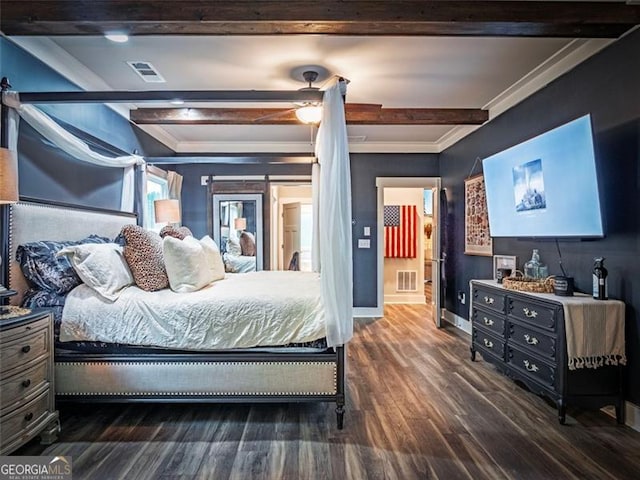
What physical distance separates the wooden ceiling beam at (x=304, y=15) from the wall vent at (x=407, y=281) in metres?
5.12

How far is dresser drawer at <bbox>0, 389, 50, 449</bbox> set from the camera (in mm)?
1818

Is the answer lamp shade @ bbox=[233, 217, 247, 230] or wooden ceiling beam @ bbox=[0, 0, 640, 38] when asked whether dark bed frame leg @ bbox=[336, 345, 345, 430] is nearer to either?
wooden ceiling beam @ bbox=[0, 0, 640, 38]

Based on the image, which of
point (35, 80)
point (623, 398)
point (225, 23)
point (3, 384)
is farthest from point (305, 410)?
point (35, 80)

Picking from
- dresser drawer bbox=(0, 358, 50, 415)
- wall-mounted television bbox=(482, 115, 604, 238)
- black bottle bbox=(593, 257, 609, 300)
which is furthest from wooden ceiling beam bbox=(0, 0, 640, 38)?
dresser drawer bbox=(0, 358, 50, 415)

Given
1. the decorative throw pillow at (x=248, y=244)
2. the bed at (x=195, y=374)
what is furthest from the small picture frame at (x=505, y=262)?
the decorative throw pillow at (x=248, y=244)

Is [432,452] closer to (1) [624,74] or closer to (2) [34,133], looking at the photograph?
(1) [624,74]

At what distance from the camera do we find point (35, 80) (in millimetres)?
2670

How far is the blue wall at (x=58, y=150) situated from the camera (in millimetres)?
2547

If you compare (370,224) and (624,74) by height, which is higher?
(624,74)

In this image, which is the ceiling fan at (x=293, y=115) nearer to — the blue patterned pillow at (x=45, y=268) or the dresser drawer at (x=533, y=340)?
the blue patterned pillow at (x=45, y=268)

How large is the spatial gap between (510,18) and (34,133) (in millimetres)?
3280

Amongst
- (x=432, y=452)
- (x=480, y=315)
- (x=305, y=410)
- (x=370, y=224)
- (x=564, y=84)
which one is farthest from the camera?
(x=370, y=224)

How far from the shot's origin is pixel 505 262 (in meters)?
3.83

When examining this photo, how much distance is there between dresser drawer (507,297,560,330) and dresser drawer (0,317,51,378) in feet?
10.3
